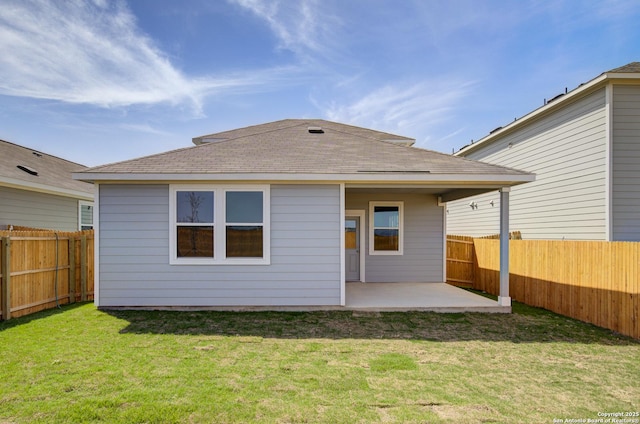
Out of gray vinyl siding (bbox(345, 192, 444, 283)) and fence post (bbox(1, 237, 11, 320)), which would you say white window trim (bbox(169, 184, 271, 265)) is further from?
gray vinyl siding (bbox(345, 192, 444, 283))

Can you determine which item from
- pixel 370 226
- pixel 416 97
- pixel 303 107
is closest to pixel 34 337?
pixel 370 226

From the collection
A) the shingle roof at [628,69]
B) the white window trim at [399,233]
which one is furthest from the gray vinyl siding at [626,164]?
the white window trim at [399,233]

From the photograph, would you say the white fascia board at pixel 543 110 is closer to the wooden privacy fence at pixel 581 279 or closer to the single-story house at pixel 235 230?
the single-story house at pixel 235 230

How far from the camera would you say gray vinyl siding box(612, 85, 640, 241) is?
8.23 meters

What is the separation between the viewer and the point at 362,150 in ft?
28.1

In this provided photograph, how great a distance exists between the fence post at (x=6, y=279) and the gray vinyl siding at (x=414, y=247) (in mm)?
7794

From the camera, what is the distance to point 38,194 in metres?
11.2

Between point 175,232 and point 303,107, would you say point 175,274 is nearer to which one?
point 175,232

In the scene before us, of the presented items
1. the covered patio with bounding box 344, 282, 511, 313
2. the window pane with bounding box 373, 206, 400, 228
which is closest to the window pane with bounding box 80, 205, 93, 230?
the covered patio with bounding box 344, 282, 511, 313

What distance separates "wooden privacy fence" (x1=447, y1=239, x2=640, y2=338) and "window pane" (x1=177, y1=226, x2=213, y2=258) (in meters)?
7.50

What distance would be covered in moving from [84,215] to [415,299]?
41.1ft

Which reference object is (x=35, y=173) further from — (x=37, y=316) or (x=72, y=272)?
(x=37, y=316)

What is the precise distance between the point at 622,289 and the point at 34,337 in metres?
9.65

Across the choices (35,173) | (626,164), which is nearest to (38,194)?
(35,173)
